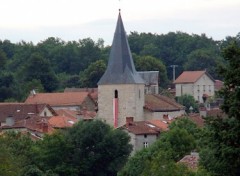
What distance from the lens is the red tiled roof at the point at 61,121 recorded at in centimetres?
8560

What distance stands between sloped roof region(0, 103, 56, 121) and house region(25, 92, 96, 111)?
8653 millimetres

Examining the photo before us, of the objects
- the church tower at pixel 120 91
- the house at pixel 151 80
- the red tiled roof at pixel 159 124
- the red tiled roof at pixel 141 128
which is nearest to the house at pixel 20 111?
the church tower at pixel 120 91

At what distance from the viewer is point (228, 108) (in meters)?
30.2

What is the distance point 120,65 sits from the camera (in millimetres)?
89312

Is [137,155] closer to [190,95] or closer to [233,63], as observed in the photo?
[233,63]

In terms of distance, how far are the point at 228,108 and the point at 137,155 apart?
33124mm

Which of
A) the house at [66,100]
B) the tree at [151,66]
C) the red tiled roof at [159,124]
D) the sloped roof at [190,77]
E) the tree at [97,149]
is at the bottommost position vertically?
the tree at [97,149]

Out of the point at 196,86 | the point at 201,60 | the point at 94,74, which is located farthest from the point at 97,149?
the point at 201,60

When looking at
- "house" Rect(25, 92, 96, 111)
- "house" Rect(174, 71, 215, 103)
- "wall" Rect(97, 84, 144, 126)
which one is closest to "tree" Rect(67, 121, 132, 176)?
"wall" Rect(97, 84, 144, 126)

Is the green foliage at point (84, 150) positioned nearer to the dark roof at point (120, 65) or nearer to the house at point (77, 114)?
the dark roof at point (120, 65)

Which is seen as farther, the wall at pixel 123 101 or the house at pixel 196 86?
the house at pixel 196 86

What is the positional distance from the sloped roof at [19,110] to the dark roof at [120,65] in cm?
744

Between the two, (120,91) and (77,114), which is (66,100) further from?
(120,91)

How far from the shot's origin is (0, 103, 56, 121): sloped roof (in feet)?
308
